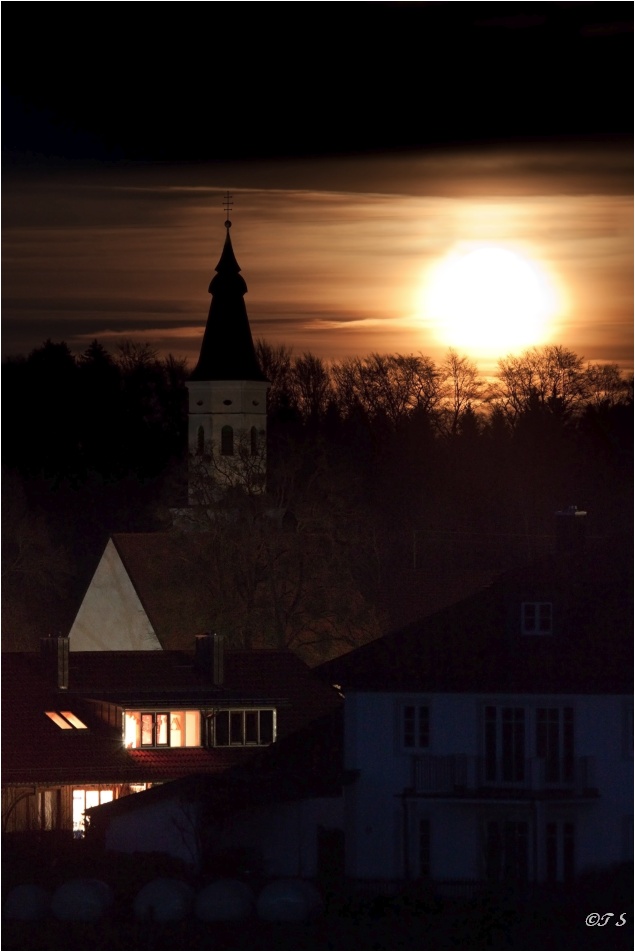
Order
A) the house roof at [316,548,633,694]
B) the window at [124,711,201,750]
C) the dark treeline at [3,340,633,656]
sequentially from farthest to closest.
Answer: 1. the dark treeline at [3,340,633,656]
2. the window at [124,711,201,750]
3. the house roof at [316,548,633,694]

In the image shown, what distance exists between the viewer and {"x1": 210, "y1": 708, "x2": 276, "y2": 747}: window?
54.1 metres

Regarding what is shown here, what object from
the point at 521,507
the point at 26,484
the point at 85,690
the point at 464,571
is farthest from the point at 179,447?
the point at 85,690

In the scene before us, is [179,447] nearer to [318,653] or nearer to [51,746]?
[318,653]

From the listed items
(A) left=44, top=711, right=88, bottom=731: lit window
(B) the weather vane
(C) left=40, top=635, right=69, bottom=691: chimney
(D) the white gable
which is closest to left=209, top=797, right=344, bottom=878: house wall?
(A) left=44, top=711, right=88, bottom=731: lit window

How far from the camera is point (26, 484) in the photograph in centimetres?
9300

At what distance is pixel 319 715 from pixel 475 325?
86.7 feet

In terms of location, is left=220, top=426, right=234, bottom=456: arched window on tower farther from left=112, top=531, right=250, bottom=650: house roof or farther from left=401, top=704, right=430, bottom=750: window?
left=401, top=704, right=430, bottom=750: window

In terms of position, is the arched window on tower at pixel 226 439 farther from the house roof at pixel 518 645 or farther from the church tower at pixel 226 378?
the house roof at pixel 518 645

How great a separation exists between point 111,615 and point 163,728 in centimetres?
2135

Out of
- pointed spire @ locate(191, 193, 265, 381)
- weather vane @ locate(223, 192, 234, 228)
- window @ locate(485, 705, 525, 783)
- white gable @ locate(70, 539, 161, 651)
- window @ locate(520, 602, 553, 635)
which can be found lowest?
window @ locate(485, 705, 525, 783)

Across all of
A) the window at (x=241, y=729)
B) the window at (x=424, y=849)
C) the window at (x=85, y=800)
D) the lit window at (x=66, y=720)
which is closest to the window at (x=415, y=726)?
the window at (x=424, y=849)

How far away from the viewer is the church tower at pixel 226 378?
93.6 meters

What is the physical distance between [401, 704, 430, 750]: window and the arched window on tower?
161ft

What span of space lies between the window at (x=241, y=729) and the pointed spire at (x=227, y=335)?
4139 centimetres
